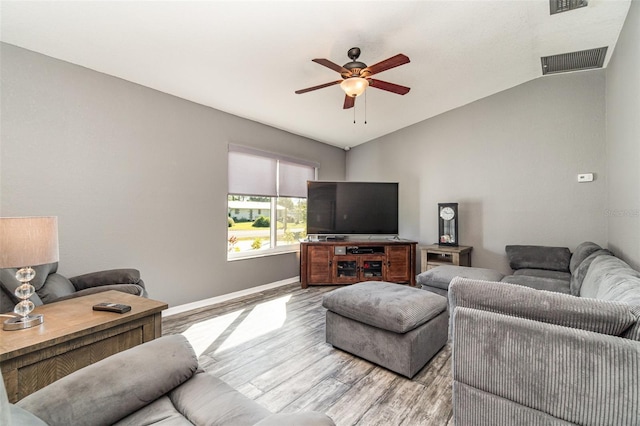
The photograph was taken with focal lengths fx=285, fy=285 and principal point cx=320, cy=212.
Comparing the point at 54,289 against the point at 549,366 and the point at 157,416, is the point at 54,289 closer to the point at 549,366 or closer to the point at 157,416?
the point at 157,416

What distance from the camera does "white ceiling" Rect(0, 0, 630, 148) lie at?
2.04 metres

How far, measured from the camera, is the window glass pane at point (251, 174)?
388 cm

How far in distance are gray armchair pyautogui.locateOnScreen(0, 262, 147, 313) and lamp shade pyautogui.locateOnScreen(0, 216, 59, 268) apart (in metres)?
0.62

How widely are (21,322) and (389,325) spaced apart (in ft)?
6.86

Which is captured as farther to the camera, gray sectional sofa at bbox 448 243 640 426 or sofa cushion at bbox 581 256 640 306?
sofa cushion at bbox 581 256 640 306

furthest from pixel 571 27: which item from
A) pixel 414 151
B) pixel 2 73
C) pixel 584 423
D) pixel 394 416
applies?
pixel 2 73

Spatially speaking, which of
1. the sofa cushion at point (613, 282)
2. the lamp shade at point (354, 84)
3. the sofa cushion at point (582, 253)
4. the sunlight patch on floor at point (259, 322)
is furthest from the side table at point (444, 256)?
the lamp shade at point (354, 84)

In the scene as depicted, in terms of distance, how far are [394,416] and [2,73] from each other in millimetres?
3690

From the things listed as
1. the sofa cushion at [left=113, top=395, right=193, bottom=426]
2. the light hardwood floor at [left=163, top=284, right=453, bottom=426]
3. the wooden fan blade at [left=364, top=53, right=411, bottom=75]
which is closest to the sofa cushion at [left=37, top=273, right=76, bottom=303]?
the light hardwood floor at [left=163, top=284, right=453, bottom=426]

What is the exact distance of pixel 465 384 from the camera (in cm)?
138

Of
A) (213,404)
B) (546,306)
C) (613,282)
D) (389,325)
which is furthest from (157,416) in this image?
(613,282)

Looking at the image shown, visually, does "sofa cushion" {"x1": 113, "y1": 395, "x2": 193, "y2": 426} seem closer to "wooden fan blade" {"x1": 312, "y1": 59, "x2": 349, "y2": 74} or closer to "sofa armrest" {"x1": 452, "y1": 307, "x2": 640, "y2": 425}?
"sofa armrest" {"x1": 452, "y1": 307, "x2": 640, "y2": 425}

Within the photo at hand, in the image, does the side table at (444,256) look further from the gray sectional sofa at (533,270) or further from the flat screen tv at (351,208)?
the flat screen tv at (351,208)

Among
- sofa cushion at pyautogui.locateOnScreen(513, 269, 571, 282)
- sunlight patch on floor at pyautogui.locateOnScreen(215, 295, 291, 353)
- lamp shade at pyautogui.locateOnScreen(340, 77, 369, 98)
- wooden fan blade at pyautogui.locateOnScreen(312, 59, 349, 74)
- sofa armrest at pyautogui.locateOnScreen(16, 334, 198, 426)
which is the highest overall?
wooden fan blade at pyautogui.locateOnScreen(312, 59, 349, 74)
